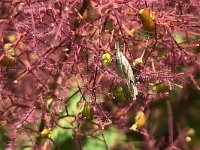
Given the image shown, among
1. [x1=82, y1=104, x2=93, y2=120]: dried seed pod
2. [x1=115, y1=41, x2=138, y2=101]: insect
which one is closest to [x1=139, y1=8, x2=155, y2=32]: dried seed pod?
[x1=115, y1=41, x2=138, y2=101]: insect

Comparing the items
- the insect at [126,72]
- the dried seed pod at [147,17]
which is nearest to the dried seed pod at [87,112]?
the insect at [126,72]

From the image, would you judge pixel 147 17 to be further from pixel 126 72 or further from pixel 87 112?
pixel 87 112

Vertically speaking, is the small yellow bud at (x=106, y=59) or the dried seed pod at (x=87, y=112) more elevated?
the small yellow bud at (x=106, y=59)

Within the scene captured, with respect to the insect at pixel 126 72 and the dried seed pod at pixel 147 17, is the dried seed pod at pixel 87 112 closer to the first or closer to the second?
the insect at pixel 126 72

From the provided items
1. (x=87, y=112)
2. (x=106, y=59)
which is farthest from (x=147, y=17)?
(x=87, y=112)

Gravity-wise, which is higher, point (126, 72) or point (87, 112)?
point (126, 72)

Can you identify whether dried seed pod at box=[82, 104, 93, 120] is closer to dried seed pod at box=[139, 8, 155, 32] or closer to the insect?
the insect

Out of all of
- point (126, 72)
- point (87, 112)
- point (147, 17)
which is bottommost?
point (87, 112)

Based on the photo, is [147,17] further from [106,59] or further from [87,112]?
[87,112]
